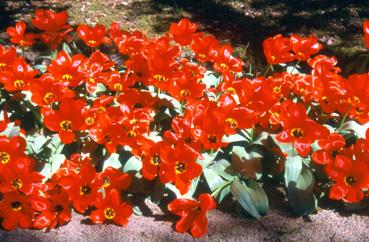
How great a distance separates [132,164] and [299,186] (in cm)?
92

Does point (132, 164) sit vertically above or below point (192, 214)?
above

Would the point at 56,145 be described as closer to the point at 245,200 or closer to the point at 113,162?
the point at 113,162

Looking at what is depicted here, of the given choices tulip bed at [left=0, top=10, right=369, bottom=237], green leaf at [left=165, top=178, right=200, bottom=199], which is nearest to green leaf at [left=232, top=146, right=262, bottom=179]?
tulip bed at [left=0, top=10, right=369, bottom=237]

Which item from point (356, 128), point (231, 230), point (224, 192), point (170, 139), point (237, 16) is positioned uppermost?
point (170, 139)

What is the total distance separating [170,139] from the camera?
2662 millimetres

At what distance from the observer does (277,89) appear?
127 inches

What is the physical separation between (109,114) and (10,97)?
0.81 m

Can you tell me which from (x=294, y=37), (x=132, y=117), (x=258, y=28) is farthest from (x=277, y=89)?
(x=258, y=28)

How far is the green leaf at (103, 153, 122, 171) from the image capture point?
2.87 metres

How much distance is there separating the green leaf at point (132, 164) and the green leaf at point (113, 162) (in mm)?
73

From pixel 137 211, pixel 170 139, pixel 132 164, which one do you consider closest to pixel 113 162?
pixel 132 164

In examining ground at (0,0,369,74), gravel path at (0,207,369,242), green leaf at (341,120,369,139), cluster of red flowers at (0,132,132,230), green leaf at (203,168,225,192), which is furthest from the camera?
ground at (0,0,369,74)

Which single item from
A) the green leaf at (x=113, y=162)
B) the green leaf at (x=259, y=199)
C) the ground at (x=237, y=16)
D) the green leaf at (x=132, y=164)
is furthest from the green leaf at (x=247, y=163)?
the ground at (x=237, y=16)

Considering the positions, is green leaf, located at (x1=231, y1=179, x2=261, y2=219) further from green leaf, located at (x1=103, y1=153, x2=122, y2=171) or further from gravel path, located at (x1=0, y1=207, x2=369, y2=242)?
green leaf, located at (x1=103, y1=153, x2=122, y2=171)
